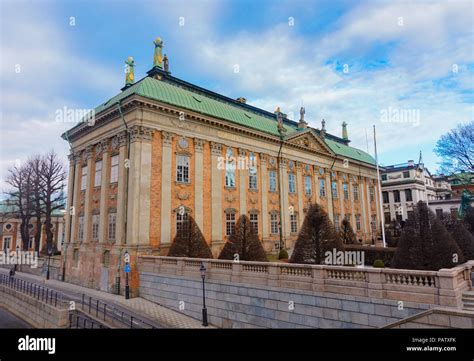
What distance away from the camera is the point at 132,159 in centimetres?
2350

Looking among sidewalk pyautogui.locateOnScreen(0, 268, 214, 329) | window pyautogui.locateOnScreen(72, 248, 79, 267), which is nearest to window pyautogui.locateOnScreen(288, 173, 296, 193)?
sidewalk pyautogui.locateOnScreen(0, 268, 214, 329)

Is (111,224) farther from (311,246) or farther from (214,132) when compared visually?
(311,246)

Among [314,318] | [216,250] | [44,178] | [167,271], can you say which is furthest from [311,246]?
[44,178]

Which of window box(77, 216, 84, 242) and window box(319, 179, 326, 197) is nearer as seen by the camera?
window box(77, 216, 84, 242)

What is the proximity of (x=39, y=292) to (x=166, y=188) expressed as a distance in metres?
10.7

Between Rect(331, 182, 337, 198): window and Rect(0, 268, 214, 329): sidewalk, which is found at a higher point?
Rect(331, 182, 337, 198): window

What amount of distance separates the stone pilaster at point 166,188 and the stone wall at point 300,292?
3.41 meters

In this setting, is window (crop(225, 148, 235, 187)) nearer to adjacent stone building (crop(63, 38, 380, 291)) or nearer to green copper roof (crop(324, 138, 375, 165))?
adjacent stone building (crop(63, 38, 380, 291))

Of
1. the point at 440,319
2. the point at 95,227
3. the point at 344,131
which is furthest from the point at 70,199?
the point at 344,131

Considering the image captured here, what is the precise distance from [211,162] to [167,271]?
1112cm

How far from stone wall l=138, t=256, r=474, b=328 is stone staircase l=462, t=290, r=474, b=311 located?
0.22 m

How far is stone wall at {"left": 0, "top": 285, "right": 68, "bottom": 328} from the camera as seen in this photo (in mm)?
16922

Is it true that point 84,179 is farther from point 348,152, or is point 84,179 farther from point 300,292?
point 348,152

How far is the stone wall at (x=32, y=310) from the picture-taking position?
16922 mm
